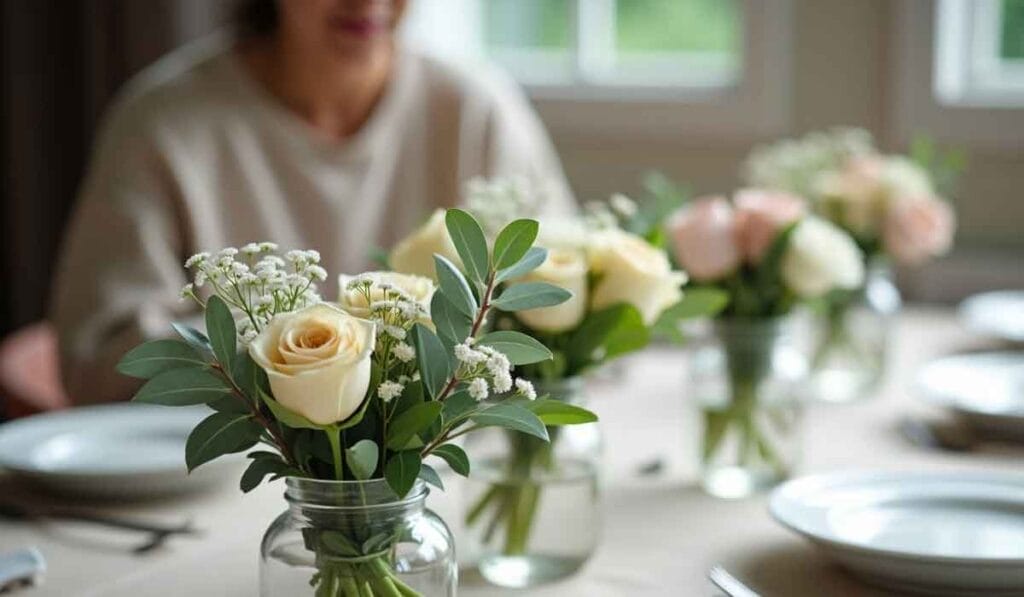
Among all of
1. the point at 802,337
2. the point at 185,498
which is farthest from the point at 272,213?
the point at 185,498

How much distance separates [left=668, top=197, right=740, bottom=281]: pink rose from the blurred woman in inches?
33.4

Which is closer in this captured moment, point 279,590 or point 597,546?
point 279,590

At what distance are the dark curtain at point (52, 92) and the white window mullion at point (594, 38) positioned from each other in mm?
728

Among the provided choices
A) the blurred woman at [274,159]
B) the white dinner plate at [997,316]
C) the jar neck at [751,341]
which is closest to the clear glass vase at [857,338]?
the white dinner plate at [997,316]

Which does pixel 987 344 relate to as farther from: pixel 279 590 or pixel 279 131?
pixel 279 590

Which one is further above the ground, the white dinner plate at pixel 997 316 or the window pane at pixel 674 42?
the window pane at pixel 674 42

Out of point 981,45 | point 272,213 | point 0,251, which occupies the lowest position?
point 0,251

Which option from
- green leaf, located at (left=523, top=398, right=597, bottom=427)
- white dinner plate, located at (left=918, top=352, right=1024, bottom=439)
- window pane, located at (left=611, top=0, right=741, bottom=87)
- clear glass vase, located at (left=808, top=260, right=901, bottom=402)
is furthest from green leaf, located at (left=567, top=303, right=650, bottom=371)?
window pane, located at (left=611, top=0, right=741, bottom=87)

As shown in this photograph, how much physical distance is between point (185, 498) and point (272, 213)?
1012 millimetres

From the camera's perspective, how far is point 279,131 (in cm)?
238

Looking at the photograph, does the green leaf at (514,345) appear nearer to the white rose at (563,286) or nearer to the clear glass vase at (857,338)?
the white rose at (563,286)

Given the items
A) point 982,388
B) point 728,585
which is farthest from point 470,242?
point 982,388

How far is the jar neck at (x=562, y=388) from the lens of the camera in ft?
3.99

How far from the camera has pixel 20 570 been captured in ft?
3.86
